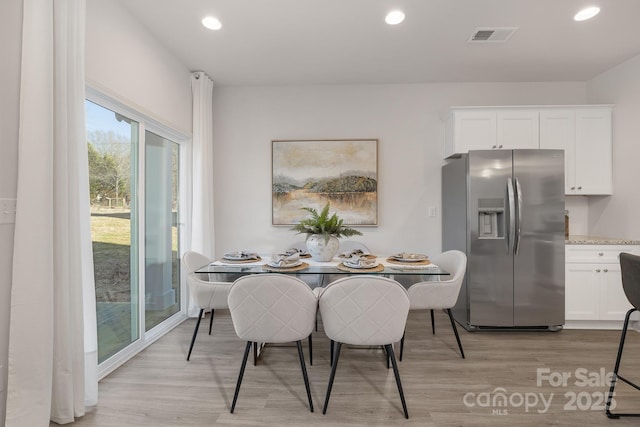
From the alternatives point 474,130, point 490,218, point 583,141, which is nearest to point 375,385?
point 490,218

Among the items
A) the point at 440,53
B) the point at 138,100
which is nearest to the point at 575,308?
the point at 440,53

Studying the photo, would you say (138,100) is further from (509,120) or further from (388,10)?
(509,120)

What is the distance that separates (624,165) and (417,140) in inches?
82.7

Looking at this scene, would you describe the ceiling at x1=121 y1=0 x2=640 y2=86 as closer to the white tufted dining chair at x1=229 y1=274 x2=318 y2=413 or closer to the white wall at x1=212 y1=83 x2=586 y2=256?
the white wall at x1=212 y1=83 x2=586 y2=256

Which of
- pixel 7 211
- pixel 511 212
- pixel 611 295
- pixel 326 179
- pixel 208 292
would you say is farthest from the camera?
pixel 326 179

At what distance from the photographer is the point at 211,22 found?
2.62 m

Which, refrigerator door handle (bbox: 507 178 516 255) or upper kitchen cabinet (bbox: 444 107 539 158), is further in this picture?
upper kitchen cabinet (bbox: 444 107 539 158)

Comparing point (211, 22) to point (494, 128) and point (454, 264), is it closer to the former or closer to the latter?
point (454, 264)

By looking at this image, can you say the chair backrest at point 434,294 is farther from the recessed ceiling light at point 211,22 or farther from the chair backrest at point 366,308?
the recessed ceiling light at point 211,22

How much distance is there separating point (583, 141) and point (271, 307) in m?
3.75

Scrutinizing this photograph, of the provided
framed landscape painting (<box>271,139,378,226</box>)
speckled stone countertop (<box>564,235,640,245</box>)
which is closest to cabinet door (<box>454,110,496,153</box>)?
framed landscape painting (<box>271,139,378,226</box>)

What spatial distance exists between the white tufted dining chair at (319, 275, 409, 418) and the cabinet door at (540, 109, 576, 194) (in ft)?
9.29

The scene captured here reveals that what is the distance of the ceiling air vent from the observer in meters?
2.71

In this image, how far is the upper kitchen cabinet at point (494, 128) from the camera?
3465 millimetres
